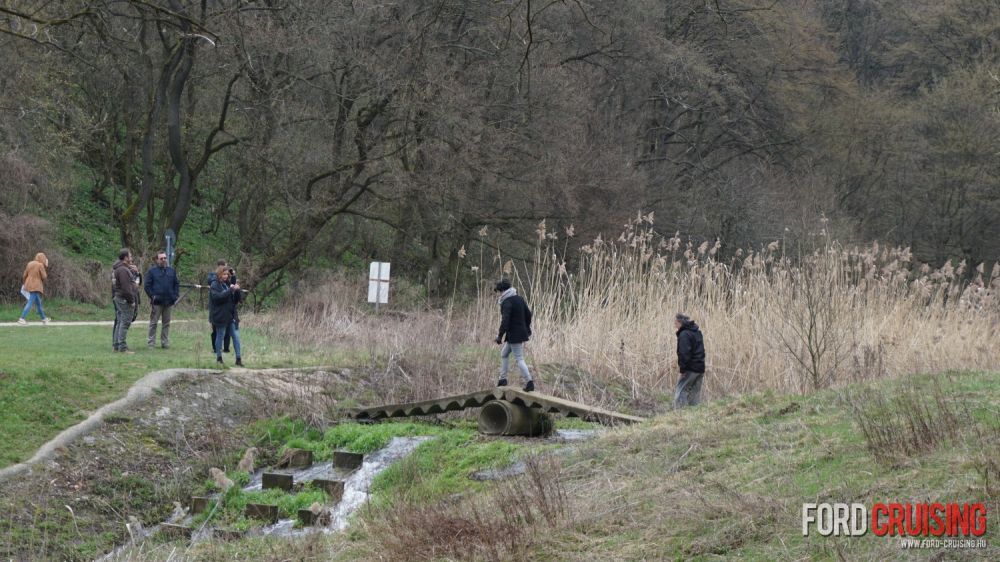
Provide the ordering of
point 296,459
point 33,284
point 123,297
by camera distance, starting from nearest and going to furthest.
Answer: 1. point 296,459
2. point 123,297
3. point 33,284

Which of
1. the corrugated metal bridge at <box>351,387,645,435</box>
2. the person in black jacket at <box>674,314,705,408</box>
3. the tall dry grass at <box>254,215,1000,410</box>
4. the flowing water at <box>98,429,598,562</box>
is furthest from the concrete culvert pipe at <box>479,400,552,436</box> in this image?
the tall dry grass at <box>254,215,1000,410</box>

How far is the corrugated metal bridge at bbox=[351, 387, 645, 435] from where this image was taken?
13.9 m

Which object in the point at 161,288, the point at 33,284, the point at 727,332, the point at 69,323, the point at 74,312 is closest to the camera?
the point at 727,332

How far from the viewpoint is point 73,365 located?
16594 millimetres

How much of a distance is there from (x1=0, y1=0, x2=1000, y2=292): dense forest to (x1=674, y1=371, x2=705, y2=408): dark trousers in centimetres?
1177

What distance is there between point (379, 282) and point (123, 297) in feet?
26.1

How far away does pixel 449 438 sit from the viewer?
567 inches

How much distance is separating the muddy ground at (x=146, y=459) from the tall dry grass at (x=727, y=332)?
1.81 m

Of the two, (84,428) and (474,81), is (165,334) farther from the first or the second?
(474,81)

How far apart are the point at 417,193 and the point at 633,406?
48.4ft

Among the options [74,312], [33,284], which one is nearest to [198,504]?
[33,284]

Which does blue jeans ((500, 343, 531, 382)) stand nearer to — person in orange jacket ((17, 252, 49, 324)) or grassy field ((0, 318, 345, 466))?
grassy field ((0, 318, 345, 466))

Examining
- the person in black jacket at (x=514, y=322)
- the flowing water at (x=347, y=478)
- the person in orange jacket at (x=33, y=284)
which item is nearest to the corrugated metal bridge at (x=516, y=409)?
the flowing water at (x=347, y=478)

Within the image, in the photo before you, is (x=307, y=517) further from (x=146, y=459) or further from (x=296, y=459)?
(x=146, y=459)
